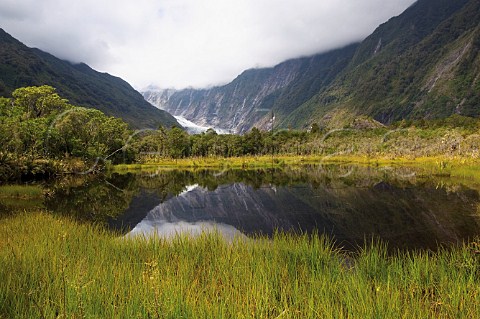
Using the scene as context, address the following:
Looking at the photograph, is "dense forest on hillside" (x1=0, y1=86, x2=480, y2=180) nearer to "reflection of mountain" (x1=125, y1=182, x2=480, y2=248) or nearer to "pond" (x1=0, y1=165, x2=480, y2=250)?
"pond" (x1=0, y1=165, x2=480, y2=250)

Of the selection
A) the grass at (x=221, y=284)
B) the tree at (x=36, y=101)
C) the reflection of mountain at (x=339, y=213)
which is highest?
the tree at (x=36, y=101)

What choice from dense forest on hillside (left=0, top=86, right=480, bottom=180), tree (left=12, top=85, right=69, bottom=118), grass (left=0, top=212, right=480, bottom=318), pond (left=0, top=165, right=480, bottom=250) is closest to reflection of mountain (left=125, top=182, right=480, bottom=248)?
pond (left=0, top=165, right=480, bottom=250)

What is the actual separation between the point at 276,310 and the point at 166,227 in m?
15.0

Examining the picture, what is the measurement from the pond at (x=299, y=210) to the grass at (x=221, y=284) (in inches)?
111

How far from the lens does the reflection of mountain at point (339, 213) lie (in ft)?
58.5

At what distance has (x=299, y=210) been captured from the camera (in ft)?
82.3

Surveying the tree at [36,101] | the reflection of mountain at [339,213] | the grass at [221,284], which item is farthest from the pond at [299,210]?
the tree at [36,101]

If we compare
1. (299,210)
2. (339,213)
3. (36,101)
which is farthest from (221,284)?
(36,101)

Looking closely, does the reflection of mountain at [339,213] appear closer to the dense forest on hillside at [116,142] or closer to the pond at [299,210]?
the pond at [299,210]

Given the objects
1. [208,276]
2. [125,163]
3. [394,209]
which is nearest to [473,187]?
[394,209]

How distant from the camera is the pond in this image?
17.8 meters

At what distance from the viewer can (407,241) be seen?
52.3ft

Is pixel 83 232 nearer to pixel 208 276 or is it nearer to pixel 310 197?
pixel 208 276

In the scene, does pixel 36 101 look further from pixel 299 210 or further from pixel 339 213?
pixel 339 213
